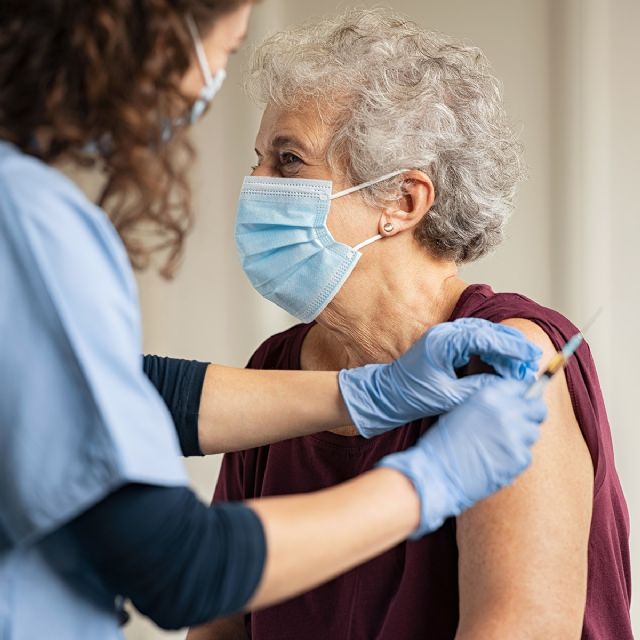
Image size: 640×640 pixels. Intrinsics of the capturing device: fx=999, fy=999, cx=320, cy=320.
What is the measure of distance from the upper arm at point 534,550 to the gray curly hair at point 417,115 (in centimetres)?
39

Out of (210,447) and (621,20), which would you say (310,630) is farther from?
(621,20)

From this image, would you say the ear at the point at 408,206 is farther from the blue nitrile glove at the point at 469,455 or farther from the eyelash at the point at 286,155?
the blue nitrile glove at the point at 469,455

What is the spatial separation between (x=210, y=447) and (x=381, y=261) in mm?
427

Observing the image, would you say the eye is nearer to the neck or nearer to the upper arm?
the neck

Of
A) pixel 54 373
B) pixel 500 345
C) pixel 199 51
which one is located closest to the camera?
pixel 54 373

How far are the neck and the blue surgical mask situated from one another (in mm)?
25

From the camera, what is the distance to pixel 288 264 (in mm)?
1696

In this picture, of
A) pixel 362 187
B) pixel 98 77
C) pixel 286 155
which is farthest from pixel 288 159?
pixel 98 77

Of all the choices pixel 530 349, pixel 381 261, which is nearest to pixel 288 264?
pixel 381 261

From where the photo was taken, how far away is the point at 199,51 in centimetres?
102

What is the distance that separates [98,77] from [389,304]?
2.74 ft

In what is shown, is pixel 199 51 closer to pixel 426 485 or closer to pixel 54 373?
pixel 54 373

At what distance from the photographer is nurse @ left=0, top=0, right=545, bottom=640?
88 cm

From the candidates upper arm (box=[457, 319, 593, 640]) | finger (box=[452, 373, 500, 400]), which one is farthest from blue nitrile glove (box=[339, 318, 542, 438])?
upper arm (box=[457, 319, 593, 640])
